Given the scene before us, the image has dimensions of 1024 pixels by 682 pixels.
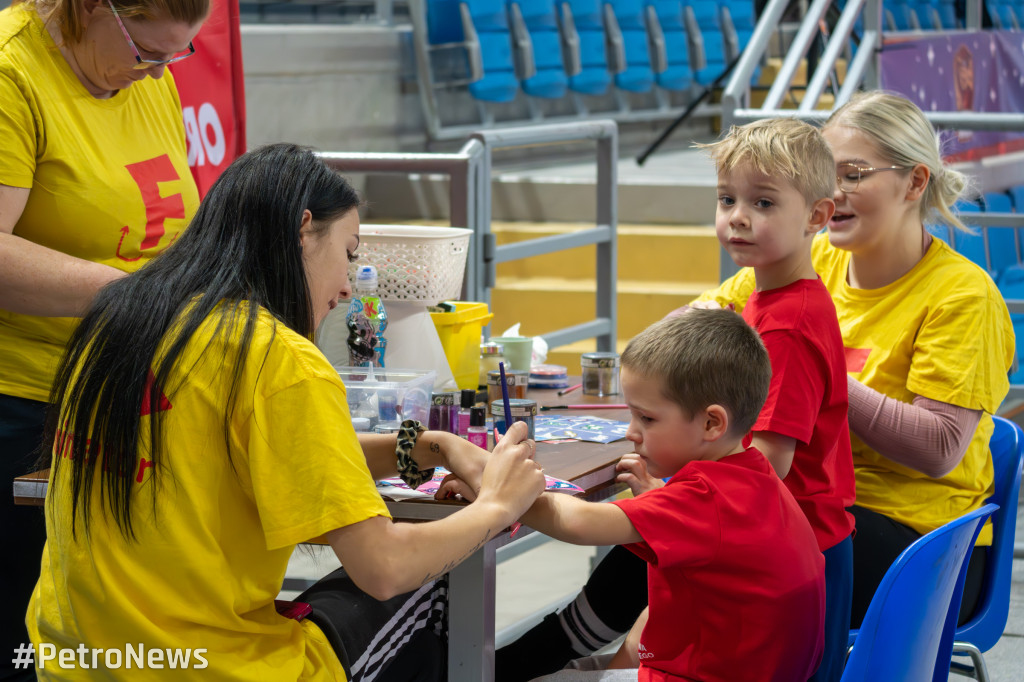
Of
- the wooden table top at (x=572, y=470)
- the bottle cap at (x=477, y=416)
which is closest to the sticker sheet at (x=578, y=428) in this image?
the wooden table top at (x=572, y=470)

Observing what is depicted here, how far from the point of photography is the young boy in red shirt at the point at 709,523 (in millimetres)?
1536

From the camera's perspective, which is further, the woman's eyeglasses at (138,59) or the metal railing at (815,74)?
the metal railing at (815,74)

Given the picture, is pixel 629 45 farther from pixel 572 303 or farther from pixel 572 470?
pixel 572 470

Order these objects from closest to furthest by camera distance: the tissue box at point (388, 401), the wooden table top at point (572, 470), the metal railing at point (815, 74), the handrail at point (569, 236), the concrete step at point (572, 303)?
the wooden table top at point (572, 470), the tissue box at point (388, 401), the handrail at point (569, 236), the metal railing at point (815, 74), the concrete step at point (572, 303)

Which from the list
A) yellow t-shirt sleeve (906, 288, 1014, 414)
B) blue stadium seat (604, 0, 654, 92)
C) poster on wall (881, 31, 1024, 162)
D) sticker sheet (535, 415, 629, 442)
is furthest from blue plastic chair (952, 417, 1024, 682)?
blue stadium seat (604, 0, 654, 92)

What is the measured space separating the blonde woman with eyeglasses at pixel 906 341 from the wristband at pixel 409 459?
0.83 metres

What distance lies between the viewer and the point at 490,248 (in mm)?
3309

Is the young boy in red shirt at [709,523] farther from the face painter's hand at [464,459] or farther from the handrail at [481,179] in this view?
the handrail at [481,179]

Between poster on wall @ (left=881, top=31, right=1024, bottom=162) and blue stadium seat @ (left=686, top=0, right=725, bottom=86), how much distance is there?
6.55ft

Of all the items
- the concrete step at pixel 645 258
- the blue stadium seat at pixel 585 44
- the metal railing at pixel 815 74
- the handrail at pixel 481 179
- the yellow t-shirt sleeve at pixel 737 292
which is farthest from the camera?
the blue stadium seat at pixel 585 44

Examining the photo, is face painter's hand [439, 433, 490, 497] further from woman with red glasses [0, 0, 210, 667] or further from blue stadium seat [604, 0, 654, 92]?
blue stadium seat [604, 0, 654, 92]

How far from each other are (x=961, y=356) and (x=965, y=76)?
615 cm

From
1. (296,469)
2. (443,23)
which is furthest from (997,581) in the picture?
(443,23)

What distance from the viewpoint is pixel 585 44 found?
7.83 meters
